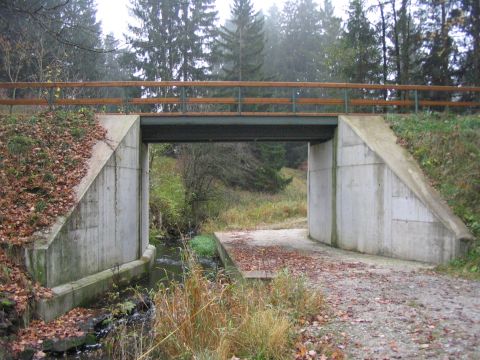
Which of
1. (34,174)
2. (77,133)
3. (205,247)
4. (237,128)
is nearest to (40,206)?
(34,174)

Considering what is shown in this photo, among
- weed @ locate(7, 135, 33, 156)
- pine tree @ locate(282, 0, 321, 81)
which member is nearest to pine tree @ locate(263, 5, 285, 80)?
pine tree @ locate(282, 0, 321, 81)

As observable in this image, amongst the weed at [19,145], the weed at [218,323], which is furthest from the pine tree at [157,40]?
the weed at [218,323]

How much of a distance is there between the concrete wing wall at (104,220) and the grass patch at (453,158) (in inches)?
332

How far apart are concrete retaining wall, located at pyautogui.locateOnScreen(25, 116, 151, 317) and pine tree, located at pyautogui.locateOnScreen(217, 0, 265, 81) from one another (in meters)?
24.2

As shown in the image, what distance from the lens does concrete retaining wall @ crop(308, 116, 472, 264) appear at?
37.0 feet

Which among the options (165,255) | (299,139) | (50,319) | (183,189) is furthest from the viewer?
(183,189)

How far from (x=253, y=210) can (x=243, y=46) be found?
59.3ft

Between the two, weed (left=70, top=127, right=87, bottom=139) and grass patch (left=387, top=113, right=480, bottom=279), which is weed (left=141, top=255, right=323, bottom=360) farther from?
weed (left=70, top=127, right=87, bottom=139)

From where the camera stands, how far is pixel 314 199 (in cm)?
1833

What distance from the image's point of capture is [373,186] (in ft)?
44.0

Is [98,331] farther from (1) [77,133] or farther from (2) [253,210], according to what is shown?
(2) [253,210]

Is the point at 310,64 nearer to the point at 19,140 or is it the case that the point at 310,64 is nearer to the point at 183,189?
the point at 183,189

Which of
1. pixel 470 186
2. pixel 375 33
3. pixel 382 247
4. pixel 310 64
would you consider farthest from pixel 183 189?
pixel 310 64

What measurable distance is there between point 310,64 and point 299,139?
123 feet
